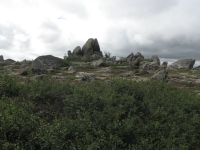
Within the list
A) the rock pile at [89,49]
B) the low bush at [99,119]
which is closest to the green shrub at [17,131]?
the low bush at [99,119]

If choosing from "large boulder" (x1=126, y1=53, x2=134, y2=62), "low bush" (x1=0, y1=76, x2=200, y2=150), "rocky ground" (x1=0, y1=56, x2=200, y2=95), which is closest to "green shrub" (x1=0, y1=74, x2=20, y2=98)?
"low bush" (x1=0, y1=76, x2=200, y2=150)

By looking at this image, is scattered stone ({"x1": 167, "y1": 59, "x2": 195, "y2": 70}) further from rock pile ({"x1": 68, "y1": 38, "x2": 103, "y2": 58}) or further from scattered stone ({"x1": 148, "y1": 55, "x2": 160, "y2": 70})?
rock pile ({"x1": 68, "y1": 38, "x2": 103, "y2": 58})

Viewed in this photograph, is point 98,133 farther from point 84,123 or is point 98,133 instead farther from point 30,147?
point 30,147

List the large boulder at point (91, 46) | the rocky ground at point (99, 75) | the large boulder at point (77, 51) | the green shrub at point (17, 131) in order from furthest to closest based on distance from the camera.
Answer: the large boulder at point (91, 46)
the large boulder at point (77, 51)
the rocky ground at point (99, 75)
the green shrub at point (17, 131)

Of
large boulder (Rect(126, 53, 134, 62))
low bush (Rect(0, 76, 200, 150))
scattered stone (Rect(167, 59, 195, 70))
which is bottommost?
low bush (Rect(0, 76, 200, 150))

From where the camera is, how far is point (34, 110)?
611 centimetres

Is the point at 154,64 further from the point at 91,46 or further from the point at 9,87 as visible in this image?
the point at 9,87

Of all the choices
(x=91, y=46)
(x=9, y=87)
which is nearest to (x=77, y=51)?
(x=91, y=46)

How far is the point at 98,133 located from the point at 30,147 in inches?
48.5

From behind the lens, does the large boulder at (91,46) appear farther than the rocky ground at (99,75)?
Yes

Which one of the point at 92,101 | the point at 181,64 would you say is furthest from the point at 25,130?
the point at 181,64

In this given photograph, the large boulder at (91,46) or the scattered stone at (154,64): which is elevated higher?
the large boulder at (91,46)

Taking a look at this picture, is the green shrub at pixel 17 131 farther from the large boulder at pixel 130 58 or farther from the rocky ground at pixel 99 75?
the large boulder at pixel 130 58

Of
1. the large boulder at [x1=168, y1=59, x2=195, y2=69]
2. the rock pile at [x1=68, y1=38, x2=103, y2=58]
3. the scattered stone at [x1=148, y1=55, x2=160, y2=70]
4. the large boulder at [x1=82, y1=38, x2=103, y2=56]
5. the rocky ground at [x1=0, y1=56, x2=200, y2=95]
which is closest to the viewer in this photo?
the rocky ground at [x1=0, y1=56, x2=200, y2=95]
